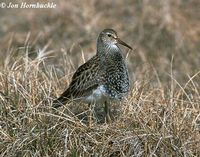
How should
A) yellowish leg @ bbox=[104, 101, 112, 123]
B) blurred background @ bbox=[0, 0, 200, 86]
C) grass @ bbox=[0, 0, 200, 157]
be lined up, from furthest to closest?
blurred background @ bbox=[0, 0, 200, 86] → yellowish leg @ bbox=[104, 101, 112, 123] → grass @ bbox=[0, 0, 200, 157]

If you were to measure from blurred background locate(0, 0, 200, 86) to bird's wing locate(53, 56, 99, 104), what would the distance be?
131 inches

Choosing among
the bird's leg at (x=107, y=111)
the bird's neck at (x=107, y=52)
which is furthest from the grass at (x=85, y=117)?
the bird's neck at (x=107, y=52)

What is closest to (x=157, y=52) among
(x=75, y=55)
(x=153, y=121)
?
(x=75, y=55)

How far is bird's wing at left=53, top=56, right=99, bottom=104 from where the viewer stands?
288 inches

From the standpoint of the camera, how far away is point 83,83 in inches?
289

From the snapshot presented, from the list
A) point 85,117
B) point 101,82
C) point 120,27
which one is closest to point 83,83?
point 101,82

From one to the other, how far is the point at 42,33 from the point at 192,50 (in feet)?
7.24

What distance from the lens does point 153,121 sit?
670 cm

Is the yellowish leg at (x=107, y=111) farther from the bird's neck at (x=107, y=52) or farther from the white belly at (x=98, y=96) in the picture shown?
A: the bird's neck at (x=107, y=52)

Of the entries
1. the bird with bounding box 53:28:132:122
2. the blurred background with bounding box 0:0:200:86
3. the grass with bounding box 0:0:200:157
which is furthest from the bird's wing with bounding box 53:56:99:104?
the blurred background with bounding box 0:0:200:86

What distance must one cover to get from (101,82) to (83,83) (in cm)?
17

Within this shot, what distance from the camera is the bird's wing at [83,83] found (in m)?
7.32

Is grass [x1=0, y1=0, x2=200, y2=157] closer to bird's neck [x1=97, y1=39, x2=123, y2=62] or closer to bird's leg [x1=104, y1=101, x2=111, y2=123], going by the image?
bird's leg [x1=104, y1=101, x2=111, y2=123]

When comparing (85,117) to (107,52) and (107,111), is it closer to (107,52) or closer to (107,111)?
(107,111)
